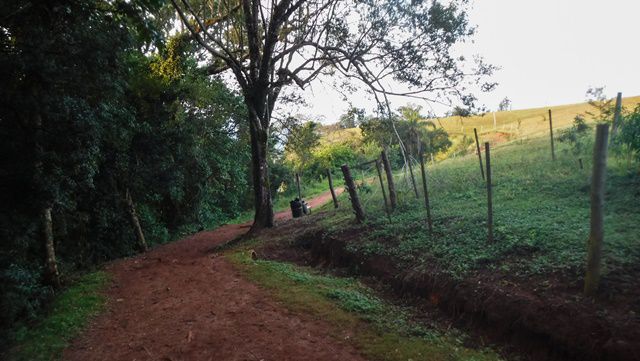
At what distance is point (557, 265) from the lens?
17.9ft

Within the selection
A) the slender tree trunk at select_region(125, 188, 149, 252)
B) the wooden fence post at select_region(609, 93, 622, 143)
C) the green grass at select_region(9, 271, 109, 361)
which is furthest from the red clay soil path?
the wooden fence post at select_region(609, 93, 622, 143)

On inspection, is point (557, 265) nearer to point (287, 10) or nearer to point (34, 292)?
point (34, 292)

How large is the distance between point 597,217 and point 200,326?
214 inches

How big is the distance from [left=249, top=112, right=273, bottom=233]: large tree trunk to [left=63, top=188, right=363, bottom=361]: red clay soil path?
4242 mm

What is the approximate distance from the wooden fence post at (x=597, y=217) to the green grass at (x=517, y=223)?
0.42m

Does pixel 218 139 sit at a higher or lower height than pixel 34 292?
higher

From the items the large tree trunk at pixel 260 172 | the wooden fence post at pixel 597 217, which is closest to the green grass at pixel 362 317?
the wooden fence post at pixel 597 217

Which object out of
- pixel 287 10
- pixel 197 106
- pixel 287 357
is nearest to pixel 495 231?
pixel 287 357

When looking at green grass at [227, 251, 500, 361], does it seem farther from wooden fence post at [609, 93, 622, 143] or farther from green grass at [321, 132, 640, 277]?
wooden fence post at [609, 93, 622, 143]

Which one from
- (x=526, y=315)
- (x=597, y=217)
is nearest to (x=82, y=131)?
(x=526, y=315)

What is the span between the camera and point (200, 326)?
19.2 feet

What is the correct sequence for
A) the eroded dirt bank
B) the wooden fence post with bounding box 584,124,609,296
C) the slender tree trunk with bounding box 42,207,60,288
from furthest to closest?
the slender tree trunk with bounding box 42,207,60,288 < the wooden fence post with bounding box 584,124,609,296 < the eroded dirt bank

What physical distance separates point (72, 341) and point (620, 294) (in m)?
7.18

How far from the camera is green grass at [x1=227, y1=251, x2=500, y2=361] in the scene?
188 inches
